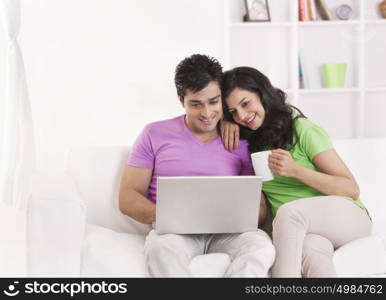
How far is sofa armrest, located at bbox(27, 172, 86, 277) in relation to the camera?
77.4 inches

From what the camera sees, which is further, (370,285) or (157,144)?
(157,144)

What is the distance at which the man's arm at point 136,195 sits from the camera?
2.29 meters

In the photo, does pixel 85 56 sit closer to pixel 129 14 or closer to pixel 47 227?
pixel 129 14

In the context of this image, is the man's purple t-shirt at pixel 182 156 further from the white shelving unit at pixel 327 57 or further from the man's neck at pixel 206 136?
the white shelving unit at pixel 327 57

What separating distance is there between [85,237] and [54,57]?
1576 mm

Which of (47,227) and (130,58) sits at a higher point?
(130,58)

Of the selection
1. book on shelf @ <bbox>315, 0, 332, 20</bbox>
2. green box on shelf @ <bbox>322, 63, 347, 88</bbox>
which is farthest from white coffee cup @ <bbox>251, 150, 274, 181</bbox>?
book on shelf @ <bbox>315, 0, 332, 20</bbox>

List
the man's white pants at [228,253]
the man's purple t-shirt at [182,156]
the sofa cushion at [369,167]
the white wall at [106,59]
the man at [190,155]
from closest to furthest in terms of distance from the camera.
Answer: the man's white pants at [228,253] < the man at [190,155] < the man's purple t-shirt at [182,156] < the sofa cushion at [369,167] < the white wall at [106,59]

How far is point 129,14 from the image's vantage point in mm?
3439

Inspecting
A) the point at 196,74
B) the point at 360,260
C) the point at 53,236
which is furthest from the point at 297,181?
the point at 53,236

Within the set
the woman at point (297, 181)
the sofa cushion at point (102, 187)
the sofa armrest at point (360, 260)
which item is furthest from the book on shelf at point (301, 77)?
the sofa armrest at point (360, 260)

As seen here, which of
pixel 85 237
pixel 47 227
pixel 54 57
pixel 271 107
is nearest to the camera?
pixel 47 227

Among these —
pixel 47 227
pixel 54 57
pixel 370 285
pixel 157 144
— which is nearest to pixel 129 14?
pixel 54 57

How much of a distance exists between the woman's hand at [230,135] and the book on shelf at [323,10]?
4.71 ft
